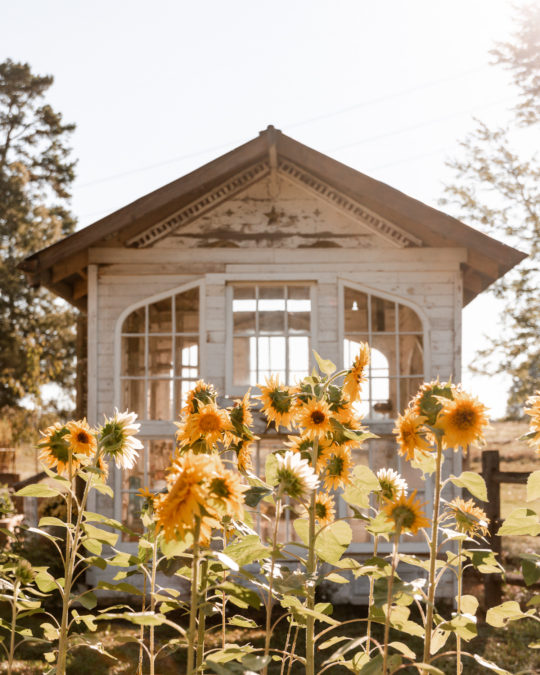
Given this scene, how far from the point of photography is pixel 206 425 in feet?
6.31

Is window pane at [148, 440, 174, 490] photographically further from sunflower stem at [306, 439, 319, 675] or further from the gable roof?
sunflower stem at [306, 439, 319, 675]

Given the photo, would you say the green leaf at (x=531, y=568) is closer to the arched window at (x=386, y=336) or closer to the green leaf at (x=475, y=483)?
the green leaf at (x=475, y=483)

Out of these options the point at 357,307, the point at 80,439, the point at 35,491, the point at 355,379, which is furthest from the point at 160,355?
the point at 35,491

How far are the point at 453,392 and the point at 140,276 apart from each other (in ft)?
20.4

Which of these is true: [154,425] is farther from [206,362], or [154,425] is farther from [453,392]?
[453,392]

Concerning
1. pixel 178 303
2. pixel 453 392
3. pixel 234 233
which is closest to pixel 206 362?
pixel 178 303

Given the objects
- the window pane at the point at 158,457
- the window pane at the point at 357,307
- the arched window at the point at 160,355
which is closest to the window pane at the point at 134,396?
the arched window at the point at 160,355

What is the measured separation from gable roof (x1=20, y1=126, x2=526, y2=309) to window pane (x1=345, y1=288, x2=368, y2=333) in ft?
2.48

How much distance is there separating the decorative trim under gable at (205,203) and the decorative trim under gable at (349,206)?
0.87 feet

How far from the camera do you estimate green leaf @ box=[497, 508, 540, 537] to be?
5.64ft

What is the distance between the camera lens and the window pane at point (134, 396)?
777 cm

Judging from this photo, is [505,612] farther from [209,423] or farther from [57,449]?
[57,449]

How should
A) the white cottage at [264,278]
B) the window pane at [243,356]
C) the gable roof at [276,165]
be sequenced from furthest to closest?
the window pane at [243,356], the white cottage at [264,278], the gable roof at [276,165]

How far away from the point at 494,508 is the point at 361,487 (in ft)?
19.1
